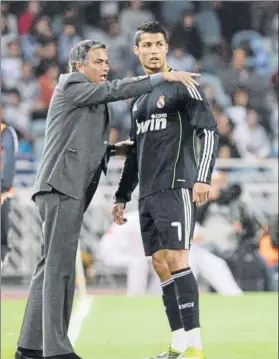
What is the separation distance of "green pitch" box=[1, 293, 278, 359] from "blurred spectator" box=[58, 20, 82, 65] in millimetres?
8198

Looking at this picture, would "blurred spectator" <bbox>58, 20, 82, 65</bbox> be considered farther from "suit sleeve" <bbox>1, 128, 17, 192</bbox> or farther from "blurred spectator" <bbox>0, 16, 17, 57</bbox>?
"suit sleeve" <bbox>1, 128, 17, 192</bbox>

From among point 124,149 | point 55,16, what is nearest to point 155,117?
point 124,149

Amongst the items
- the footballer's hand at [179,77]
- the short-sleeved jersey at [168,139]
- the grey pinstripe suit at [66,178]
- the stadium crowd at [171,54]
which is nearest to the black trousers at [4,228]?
the short-sleeved jersey at [168,139]

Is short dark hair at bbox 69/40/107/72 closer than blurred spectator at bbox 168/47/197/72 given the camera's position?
Yes

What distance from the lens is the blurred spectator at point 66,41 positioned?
2303cm

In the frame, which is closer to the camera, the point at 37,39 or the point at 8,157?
the point at 8,157

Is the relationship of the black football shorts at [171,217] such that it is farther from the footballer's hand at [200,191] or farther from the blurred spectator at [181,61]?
the blurred spectator at [181,61]

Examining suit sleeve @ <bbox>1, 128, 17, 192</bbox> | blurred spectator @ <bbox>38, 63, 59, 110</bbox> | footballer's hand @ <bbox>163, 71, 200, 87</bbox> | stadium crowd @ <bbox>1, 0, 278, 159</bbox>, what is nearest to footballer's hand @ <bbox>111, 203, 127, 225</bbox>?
footballer's hand @ <bbox>163, 71, 200, 87</bbox>

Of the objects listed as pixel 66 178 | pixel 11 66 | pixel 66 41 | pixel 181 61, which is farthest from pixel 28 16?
pixel 66 178

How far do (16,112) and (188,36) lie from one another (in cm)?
375

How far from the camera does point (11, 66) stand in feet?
74.6

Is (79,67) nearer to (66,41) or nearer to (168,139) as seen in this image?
(168,139)

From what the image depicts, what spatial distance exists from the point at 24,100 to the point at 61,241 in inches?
538

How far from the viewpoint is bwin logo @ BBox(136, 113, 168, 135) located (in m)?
9.37
